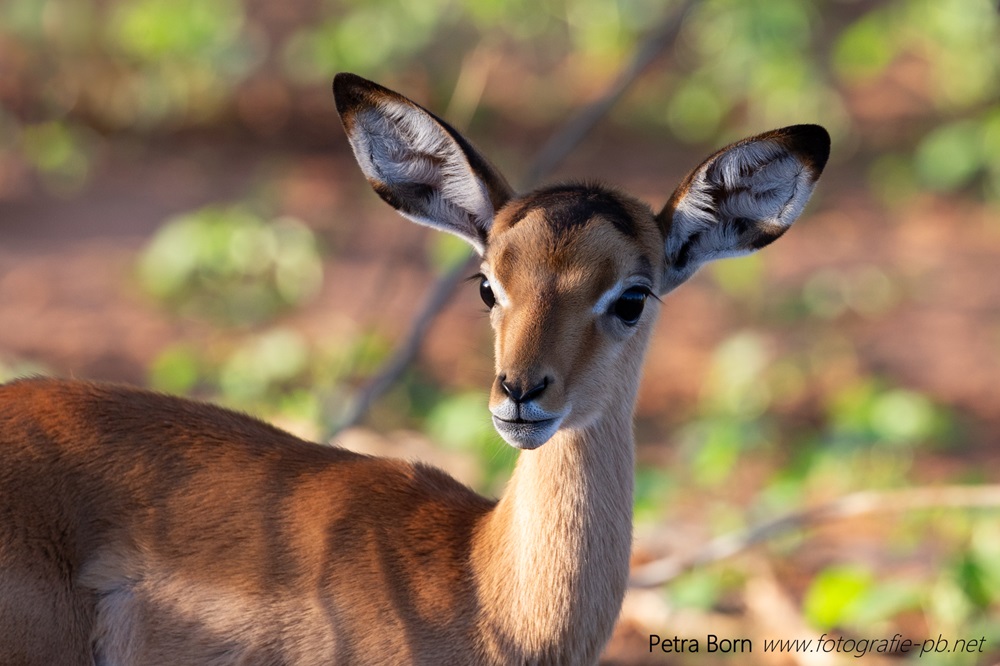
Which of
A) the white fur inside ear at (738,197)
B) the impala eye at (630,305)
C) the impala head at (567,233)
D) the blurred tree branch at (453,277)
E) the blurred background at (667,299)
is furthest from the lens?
the blurred background at (667,299)

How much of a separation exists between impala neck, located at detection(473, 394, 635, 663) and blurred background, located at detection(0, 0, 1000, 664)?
1073mm

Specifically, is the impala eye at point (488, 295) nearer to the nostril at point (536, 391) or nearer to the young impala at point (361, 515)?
the young impala at point (361, 515)

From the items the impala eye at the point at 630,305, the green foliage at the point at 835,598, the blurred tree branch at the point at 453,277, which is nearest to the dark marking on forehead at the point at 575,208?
the impala eye at the point at 630,305

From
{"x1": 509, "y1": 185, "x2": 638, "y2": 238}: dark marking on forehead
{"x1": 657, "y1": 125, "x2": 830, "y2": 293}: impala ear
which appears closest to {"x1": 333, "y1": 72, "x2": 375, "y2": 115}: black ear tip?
{"x1": 509, "y1": 185, "x2": 638, "y2": 238}: dark marking on forehead

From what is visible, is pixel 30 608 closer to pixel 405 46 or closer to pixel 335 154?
pixel 335 154

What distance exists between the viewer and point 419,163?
3814mm

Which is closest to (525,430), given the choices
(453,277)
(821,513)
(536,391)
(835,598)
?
(536,391)

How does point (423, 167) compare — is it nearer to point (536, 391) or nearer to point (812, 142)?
point (536, 391)

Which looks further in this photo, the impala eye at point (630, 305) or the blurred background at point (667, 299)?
the blurred background at point (667, 299)

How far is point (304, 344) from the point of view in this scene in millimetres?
8055

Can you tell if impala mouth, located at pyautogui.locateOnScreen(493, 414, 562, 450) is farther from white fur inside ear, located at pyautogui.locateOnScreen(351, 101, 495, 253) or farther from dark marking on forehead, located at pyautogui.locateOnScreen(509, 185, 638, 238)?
white fur inside ear, located at pyautogui.locateOnScreen(351, 101, 495, 253)

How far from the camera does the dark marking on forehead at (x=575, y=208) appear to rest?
135 inches

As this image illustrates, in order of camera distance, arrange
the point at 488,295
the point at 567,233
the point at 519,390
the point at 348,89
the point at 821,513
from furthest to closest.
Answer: the point at 821,513
the point at 348,89
the point at 488,295
the point at 567,233
the point at 519,390

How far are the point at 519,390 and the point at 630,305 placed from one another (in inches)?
19.4
